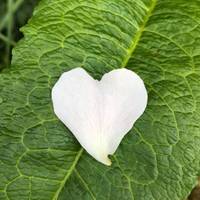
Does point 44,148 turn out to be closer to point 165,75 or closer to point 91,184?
point 91,184

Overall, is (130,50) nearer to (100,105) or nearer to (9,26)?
(100,105)

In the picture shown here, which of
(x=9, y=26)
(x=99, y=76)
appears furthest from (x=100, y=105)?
(x=9, y=26)

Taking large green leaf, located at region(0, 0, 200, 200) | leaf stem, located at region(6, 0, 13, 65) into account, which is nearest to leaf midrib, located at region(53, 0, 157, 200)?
large green leaf, located at region(0, 0, 200, 200)

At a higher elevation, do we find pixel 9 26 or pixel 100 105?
pixel 100 105

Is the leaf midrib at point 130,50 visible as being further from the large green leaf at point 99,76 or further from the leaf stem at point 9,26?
the leaf stem at point 9,26

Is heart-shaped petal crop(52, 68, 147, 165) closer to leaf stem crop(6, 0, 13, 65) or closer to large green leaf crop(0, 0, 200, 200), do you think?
large green leaf crop(0, 0, 200, 200)

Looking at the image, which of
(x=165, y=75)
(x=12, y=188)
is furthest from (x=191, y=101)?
(x=12, y=188)

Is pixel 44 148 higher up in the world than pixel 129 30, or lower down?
lower down
